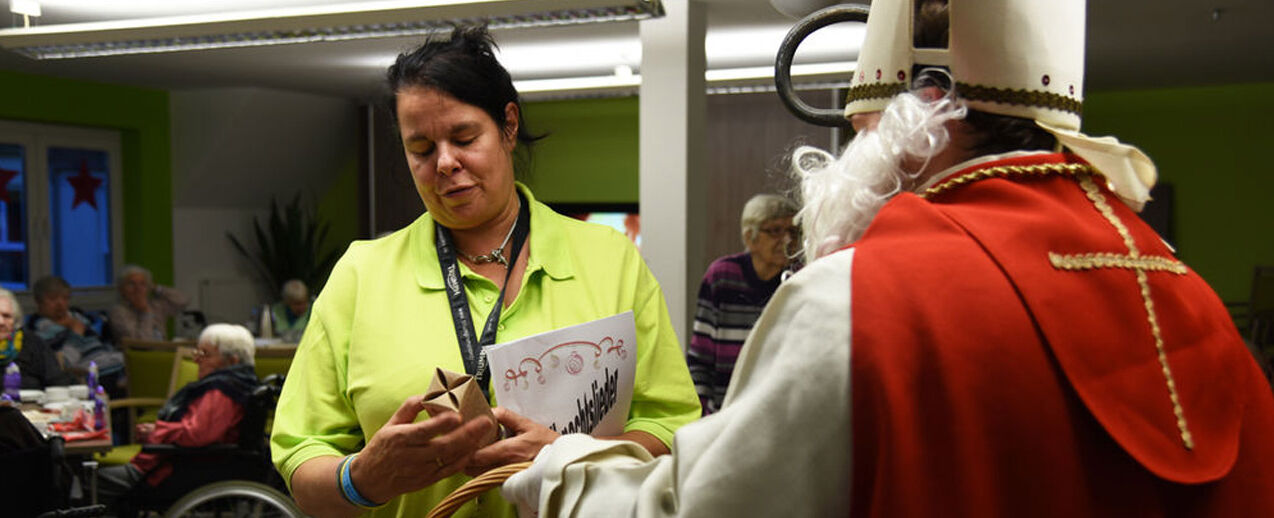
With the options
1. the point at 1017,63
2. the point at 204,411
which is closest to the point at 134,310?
the point at 204,411

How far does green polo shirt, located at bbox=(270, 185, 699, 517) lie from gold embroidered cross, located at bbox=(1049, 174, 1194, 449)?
722 mm

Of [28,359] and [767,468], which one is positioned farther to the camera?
[28,359]

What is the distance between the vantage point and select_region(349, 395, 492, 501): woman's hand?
1.25 m

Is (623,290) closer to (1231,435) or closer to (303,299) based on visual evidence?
(1231,435)

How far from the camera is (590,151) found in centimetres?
1041

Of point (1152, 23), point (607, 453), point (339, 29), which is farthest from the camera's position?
point (1152, 23)

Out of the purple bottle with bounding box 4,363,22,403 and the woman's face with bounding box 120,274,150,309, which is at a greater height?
the woman's face with bounding box 120,274,150,309

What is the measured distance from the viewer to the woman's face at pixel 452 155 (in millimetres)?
1487

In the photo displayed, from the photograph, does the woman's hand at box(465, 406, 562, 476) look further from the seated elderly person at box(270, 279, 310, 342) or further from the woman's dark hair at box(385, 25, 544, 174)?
the seated elderly person at box(270, 279, 310, 342)

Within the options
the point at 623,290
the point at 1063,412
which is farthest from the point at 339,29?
the point at 1063,412

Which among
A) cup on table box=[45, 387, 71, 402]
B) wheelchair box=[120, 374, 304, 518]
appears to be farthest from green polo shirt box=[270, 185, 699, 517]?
cup on table box=[45, 387, 71, 402]

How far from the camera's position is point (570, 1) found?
4133 mm

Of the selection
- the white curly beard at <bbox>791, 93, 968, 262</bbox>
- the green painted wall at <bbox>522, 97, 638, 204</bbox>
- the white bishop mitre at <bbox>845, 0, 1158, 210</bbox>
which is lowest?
the white curly beard at <bbox>791, 93, 968, 262</bbox>

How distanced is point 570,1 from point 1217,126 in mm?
6996
